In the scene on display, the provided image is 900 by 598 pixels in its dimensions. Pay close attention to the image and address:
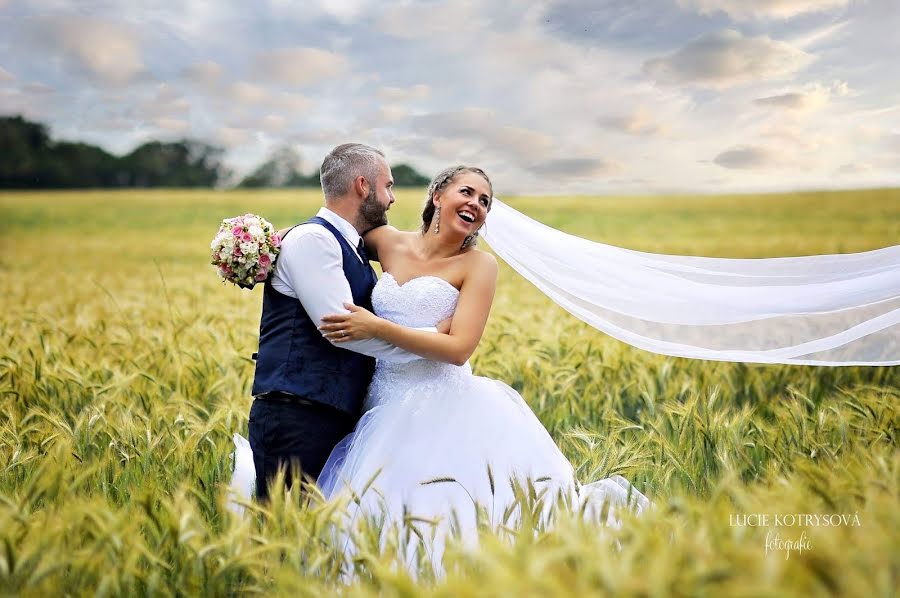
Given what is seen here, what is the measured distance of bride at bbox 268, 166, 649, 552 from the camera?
348cm

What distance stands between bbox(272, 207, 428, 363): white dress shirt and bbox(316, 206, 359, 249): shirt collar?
5.0 inches

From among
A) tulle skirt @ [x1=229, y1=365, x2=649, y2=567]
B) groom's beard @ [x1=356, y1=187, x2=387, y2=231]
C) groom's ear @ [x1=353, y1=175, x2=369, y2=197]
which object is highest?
groom's ear @ [x1=353, y1=175, x2=369, y2=197]

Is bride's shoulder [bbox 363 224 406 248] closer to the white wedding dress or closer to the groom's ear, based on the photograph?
the white wedding dress

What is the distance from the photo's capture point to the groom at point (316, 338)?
346 centimetres

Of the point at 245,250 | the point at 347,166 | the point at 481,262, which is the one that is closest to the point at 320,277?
the point at 245,250

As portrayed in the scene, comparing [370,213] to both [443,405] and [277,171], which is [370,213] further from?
[277,171]

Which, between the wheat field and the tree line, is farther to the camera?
the tree line

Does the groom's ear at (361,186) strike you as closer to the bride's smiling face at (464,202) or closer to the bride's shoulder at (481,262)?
the bride's smiling face at (464,202)

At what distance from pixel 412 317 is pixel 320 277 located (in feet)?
1.89

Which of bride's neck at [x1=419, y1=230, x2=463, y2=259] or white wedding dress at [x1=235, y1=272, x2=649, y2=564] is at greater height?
bride's neck at [x1=419, y1=230, x2=463, y2=259]

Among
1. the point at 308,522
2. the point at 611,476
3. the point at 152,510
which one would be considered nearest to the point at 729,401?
the point at 611,476

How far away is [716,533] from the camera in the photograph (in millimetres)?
1943

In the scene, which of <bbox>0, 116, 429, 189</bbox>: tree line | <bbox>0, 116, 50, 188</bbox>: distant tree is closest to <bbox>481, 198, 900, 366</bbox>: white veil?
<bbox>0, 116, 429, 189</bbox>: tree line

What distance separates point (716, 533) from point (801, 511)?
1.24 ft
